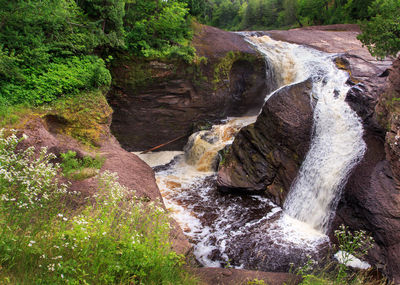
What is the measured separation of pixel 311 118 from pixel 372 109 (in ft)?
5.93

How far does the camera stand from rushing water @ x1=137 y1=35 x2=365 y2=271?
6320mm

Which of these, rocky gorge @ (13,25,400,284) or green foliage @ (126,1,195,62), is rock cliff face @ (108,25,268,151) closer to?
rocky gorge @ (13,25,400,284)

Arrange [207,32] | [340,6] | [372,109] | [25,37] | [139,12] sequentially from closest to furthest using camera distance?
[25,37] → [372,109] → [139,12] → [207,32] → [340,6]

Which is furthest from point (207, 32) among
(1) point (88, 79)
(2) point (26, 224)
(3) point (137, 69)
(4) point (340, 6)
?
(4) point (340, 6)

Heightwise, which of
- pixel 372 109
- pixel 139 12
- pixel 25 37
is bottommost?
pixel 372 109

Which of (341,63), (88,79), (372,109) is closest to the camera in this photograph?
(372,109)

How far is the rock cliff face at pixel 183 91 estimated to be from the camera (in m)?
12.1

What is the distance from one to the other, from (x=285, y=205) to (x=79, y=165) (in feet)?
21.0

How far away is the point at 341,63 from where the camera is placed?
11.4 metres

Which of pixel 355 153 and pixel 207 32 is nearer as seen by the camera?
pixel 355 153

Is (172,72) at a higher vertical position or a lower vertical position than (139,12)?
lower

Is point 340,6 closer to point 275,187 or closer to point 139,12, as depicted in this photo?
point 139,12

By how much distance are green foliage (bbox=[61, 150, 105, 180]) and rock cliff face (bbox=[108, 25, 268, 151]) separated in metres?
6.03

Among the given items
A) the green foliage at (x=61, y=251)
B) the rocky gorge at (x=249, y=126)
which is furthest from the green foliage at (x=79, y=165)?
the green foliage at (x=61, y=251)
